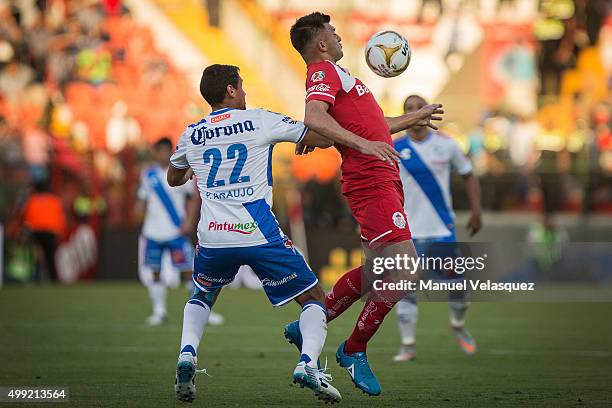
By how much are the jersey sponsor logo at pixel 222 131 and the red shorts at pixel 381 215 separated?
1.02m

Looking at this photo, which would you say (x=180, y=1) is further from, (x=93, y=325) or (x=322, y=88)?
(x=322, y=88)

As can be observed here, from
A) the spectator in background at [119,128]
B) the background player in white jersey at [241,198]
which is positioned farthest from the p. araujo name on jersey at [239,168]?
the spectator in background at [119,128]

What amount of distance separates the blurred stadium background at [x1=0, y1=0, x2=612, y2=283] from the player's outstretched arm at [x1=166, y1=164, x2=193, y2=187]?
14595 millimetres

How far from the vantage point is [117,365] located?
9.95 metres

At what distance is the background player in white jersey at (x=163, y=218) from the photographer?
15180mm

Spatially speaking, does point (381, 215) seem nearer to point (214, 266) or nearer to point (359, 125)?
point (359, 125)

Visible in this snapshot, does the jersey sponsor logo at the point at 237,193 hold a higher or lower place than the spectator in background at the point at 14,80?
lower

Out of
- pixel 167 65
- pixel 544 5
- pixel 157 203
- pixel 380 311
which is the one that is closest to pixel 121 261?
pixel 167 65

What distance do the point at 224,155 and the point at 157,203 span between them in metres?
8.32

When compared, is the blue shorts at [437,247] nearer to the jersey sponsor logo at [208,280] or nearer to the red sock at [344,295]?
the red sock at [344,295]

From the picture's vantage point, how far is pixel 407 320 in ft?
35.6

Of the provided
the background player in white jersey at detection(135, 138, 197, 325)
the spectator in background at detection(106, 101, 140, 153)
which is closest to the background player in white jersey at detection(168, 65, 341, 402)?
the background player in white jersey at detection(135, 138, 197, 325)

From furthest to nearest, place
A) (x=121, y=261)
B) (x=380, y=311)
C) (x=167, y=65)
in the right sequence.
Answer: (x=167, y=65) → (x=121, y=261) → (x=380, y=311)

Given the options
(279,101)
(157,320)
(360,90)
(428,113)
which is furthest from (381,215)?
(279,101)
